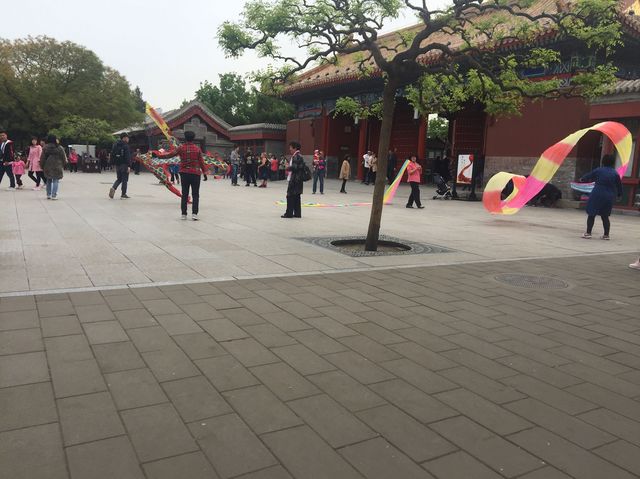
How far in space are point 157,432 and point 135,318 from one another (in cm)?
188

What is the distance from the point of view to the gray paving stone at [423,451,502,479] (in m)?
2.37

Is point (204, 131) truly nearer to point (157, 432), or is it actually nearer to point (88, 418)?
point (88, 418)

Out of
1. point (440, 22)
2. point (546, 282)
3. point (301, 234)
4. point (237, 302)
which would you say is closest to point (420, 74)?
point (440, 22)

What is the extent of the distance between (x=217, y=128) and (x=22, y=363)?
39.2 metres

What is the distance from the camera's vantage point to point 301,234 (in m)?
9.46

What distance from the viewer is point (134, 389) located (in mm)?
3096

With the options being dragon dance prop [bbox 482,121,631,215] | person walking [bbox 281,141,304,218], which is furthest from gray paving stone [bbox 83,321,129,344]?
dragon dance prop [bbox 482,121,631,215]

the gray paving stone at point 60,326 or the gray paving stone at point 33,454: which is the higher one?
the gray paving stone at point 60,326

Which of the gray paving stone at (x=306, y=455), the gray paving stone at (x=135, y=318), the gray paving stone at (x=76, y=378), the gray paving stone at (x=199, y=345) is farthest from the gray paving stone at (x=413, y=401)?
the gray paving stone at (x=135, y=318)

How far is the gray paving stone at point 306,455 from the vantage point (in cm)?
235

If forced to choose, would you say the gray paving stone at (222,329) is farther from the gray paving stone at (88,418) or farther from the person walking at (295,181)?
the person walking at (295,181)

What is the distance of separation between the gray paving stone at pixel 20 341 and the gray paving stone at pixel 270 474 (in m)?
2.06

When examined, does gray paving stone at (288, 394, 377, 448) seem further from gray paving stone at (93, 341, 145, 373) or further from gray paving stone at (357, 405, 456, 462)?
gray paving stone at (93, 341, 145, 373)

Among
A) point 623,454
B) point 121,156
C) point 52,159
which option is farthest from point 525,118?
point 623,454
